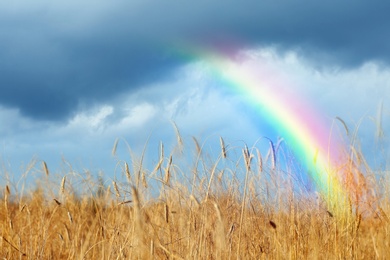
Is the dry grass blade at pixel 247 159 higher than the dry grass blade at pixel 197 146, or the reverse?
the dry grass blade at pixel 197 146

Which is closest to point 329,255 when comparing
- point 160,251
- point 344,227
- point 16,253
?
point 344,227

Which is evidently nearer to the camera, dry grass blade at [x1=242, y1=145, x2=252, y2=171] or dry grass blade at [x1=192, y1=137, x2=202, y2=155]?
dry grass blade at [x1=242, y1=145, x2=252, y2=171]

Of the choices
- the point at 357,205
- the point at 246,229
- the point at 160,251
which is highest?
the point at 357,205

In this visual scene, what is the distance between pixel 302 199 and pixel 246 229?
2.50ft

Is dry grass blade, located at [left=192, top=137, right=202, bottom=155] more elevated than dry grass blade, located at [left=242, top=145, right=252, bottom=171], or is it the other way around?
dry grass blade, located at [left=192, top=137, right=202, bottom=155]

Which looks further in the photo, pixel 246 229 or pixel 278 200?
pixel 278 200

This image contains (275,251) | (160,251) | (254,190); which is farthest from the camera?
(254,190)

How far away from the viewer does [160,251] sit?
12.1ft

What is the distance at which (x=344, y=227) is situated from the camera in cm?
402

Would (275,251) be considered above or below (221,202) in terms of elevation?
below

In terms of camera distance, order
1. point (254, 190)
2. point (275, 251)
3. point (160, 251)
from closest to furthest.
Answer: point (160, 251) < point (275, 251) < point (254, 190)

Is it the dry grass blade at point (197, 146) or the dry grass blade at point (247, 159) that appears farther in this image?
the dry grass blade at point (197, 146)

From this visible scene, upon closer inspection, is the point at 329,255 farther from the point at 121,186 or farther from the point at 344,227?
the point at 121,186

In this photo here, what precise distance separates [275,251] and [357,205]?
2.71 ft
